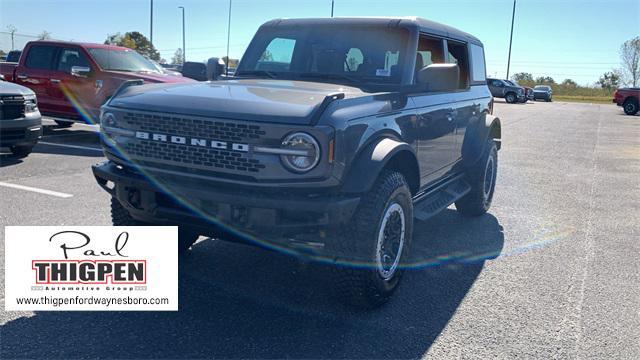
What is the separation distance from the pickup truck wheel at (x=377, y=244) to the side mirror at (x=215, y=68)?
2.53 metres

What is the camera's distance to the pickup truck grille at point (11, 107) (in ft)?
26.7

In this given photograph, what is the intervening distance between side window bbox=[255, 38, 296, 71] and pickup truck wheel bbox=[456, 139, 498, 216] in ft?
7.61

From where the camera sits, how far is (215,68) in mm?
5566

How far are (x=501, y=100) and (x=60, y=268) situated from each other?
4501 centimetres

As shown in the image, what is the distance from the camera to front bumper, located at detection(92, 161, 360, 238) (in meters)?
3.14

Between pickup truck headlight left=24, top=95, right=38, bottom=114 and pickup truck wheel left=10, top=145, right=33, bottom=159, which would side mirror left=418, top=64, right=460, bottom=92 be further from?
pickup truck wheel left=10, top=145, right=33, bottom=159

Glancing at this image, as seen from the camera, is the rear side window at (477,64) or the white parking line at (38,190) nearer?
the rear side window at (477,64)

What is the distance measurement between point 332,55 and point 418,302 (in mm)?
2138

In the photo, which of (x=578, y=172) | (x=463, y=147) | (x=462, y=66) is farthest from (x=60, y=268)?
(x=578, y=172)

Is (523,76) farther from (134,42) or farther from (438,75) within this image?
(438,75)

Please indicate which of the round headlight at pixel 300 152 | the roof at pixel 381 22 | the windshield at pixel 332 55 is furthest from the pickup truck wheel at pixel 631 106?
the round headlight at pixel 300 152

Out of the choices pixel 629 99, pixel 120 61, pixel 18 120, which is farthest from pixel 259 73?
pixel 629 99

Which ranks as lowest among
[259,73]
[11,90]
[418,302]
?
[418,302]

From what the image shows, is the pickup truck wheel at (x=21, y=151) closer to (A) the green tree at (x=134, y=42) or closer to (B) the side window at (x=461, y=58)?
(B) the side window at (x=461, y=58)
